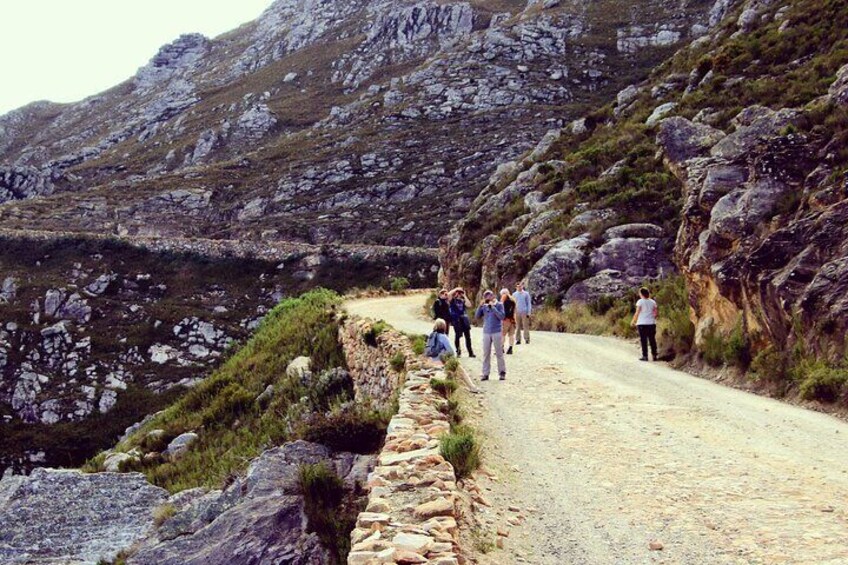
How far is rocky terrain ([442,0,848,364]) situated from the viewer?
10.9 m

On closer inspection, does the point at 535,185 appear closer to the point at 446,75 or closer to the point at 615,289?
the point at 615,289

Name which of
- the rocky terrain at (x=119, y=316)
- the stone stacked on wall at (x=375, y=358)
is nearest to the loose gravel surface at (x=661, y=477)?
the stone stacked on wall at (x=375, y=358)

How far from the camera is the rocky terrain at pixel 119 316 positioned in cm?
2995

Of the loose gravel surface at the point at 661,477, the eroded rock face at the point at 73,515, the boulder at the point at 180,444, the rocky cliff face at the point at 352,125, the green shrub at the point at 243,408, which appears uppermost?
the rocky cliff face at the point at 352,125

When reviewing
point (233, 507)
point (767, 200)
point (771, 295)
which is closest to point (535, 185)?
point (767, 200)

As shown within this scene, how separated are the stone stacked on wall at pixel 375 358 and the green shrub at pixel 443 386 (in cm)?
142

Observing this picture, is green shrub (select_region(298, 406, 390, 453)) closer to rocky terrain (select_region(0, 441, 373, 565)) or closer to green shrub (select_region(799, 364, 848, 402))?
rocky terrain (select_region(0, 441, 373, 565))

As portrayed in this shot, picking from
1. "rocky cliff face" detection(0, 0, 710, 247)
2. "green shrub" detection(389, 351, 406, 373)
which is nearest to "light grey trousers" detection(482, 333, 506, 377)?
"green shrub" detection(389, 351, 406, 373)

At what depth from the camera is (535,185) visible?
31.9 meters

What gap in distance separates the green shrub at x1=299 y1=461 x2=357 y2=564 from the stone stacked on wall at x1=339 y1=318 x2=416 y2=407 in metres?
2.63

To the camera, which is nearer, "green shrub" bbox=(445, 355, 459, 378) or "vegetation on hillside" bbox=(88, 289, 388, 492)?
"vegetation on hillside" bbox=(88, 289, 388, 492)

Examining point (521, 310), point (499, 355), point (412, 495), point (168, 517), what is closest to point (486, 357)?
point (499, 355)

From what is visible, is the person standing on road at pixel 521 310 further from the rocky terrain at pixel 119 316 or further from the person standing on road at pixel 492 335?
the rocky terrain at pixel 119 316

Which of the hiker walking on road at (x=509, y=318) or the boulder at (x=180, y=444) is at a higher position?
the hiker walking on road at (x=509, y=318)
